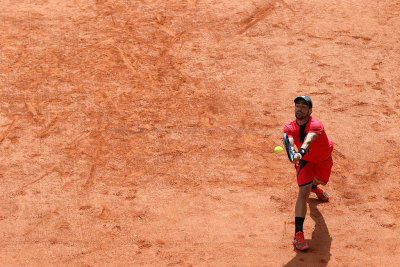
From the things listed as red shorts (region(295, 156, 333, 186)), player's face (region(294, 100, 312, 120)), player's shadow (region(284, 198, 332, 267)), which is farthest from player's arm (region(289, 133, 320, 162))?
player's shadow (region(284, 198, 332, 267))

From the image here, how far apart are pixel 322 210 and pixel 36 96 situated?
245 inches

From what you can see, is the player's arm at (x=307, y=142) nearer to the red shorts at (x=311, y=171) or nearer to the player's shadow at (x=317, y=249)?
the red shorts at (x=311, y=171)

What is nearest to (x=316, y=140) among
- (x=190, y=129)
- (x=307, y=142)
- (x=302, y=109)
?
(x=307, y=142)

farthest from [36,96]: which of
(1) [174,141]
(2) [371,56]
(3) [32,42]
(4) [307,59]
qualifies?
(2) [371,56]

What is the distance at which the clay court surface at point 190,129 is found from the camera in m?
7.93

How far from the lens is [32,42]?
13.1m

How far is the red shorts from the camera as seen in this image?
305 inches

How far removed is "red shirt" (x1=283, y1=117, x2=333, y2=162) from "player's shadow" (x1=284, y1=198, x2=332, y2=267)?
1045mm

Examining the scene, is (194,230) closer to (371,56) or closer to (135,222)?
(135,222)

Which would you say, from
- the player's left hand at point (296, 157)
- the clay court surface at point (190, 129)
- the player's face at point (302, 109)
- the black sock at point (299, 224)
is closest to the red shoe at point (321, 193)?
the clay court surface at point (190, 129)

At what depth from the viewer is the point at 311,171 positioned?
781 cm

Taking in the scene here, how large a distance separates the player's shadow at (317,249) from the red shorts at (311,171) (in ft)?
2.22

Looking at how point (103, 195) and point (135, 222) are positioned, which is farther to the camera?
point (103, 195)

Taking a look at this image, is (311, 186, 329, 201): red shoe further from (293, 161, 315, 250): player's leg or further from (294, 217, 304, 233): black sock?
(294, 217, 304, 233): black sock
